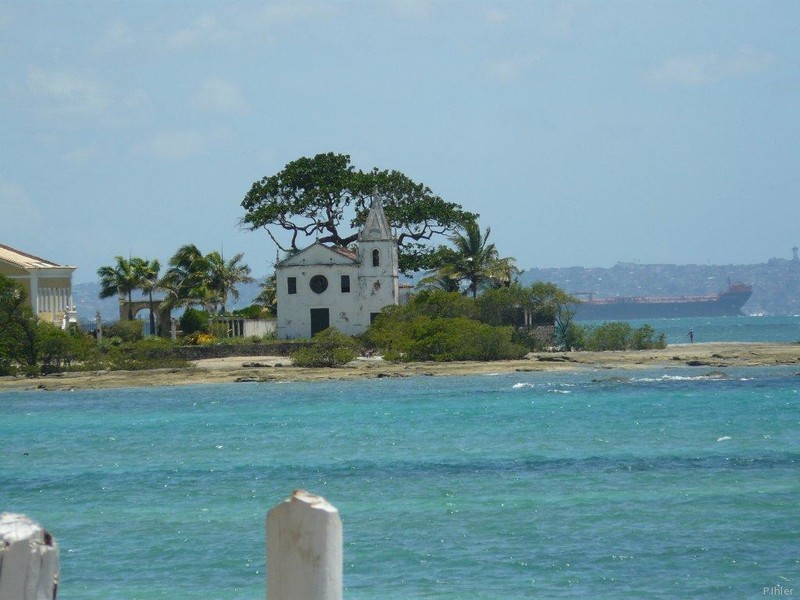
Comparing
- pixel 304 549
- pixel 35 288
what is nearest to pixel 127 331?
pixel 35 288

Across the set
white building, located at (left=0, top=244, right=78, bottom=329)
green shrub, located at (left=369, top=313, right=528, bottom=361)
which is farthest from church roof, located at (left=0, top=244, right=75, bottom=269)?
green shrub, located at (left=369, top=313, right=528, bottom=361)

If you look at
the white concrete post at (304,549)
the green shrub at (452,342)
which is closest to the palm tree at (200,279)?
the green shrub at (452,342)

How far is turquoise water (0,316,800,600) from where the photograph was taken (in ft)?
46.8

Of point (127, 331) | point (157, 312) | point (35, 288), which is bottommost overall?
point (127, 331)

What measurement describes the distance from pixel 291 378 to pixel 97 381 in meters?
7.31

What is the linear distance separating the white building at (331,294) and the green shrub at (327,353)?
750cm

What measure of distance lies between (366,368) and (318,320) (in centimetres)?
1169

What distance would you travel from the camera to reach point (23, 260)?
2640 inches

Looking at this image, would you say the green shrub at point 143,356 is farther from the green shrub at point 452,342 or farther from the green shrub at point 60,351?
the green shrub at point 452,342

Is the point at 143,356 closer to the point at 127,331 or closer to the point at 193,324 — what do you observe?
the point at 193,324

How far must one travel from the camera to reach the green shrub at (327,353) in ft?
178

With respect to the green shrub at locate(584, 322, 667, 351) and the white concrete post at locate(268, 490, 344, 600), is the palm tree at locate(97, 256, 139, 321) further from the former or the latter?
the white concrete post at locate(268, 490, 344, 600)

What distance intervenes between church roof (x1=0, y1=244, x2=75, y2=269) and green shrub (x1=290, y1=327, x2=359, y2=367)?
55.8 feet

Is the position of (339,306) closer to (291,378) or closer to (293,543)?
(291,378)
